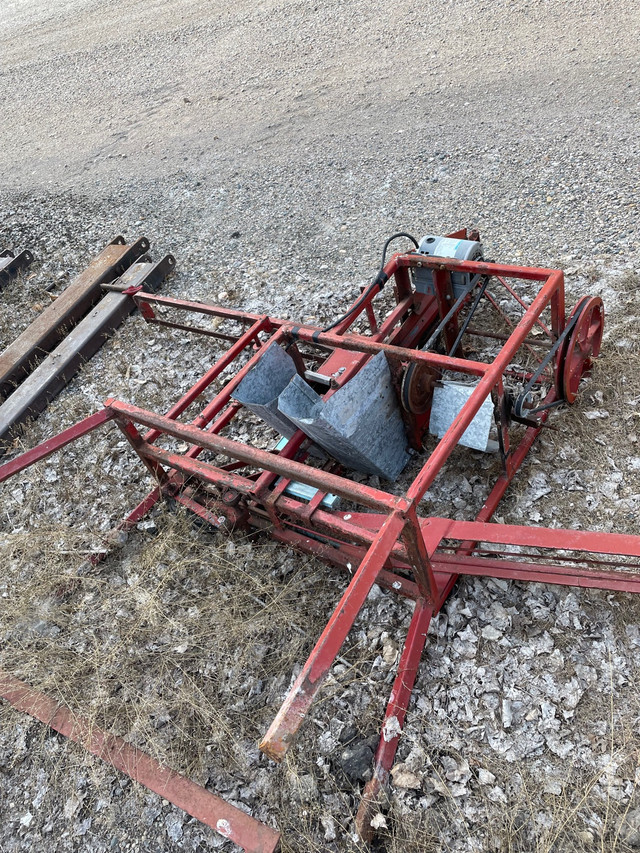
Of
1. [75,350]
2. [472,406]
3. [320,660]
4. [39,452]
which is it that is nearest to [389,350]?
[472,406]

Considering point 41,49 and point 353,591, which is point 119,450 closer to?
point 353,591

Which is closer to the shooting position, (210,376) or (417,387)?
(417,387)

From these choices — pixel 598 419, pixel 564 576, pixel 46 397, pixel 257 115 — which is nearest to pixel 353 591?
pixel 564 576

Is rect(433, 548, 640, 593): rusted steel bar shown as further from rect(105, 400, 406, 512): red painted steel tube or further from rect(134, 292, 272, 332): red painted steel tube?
rect(134, 292, 272, 332): red painted steel tube

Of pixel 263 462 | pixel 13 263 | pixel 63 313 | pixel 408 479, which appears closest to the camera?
pixel 263 462

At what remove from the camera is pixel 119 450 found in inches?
196

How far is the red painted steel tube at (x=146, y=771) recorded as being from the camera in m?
2.64

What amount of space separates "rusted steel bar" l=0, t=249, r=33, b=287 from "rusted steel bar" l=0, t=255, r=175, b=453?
1621mm

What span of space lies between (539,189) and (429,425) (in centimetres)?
328

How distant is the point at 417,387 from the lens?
3758mm

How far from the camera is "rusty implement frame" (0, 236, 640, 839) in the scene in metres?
2.75

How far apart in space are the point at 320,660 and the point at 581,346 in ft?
9.23

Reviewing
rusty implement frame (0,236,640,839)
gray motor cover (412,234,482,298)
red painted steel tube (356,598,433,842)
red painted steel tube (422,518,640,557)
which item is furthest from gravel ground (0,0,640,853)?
gray motor cover (412,234,482,298)

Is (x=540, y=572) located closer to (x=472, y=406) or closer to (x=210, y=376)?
(x=472, y=406)
